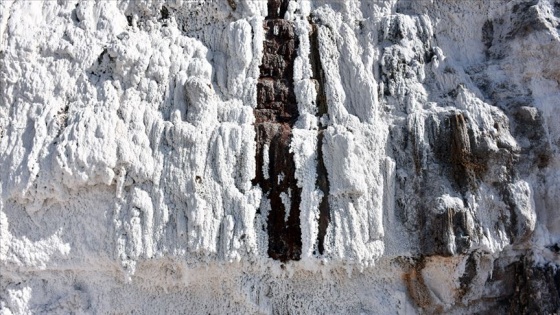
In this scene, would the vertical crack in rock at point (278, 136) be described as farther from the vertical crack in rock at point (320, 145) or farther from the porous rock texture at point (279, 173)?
the vertical crack in rock at point (320, 145)

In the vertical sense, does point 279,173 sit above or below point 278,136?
below

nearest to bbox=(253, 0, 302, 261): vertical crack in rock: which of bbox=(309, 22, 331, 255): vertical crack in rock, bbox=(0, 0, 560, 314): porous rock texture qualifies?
bbox=(0, 0, 560, 314): porous rock texture

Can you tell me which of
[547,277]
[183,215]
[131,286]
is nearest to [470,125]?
[547,277]

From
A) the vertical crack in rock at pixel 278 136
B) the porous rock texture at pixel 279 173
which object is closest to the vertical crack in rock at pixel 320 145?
the porous rock texture at pixel 279 173

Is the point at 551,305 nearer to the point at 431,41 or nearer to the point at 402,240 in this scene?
the point at 402,240

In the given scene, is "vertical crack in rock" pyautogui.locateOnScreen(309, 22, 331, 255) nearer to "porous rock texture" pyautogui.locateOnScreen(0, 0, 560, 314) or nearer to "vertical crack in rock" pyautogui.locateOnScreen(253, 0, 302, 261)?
"porous rock texture" pyautogui.locateOnScreen(0, 0, 560, 314)
